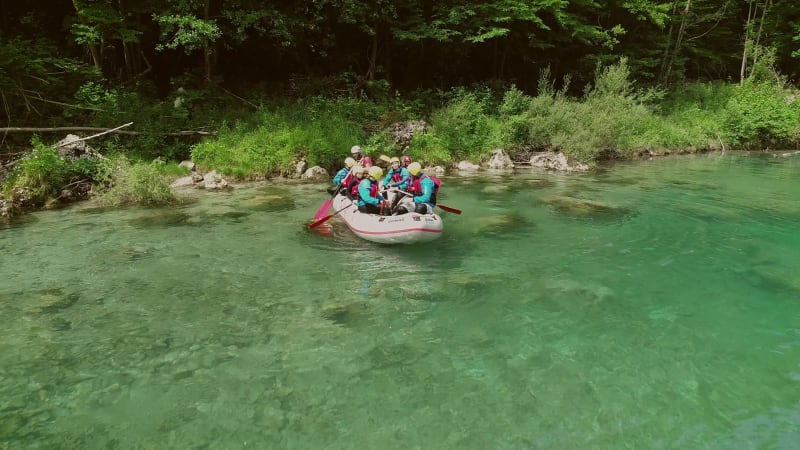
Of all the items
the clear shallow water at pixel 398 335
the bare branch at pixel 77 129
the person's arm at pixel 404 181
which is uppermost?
the bare branch at pixel 77 129

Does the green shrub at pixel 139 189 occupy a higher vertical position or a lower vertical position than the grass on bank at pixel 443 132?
lower

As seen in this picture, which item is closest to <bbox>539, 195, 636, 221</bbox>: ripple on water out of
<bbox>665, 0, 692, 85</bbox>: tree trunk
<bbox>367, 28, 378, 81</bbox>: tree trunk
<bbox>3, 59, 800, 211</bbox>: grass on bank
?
<bbox>3, 59, 800, 211</bbox>: grass on bank

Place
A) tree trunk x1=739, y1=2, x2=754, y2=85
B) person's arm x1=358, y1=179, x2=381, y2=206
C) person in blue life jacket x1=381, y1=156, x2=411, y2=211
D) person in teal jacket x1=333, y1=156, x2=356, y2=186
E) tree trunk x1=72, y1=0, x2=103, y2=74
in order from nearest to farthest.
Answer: person's arm x1=358, y1=179, x2=381, y2=206 < person in blue life jacket x1=381, y1=156, x2=411, y2=211 < person in teal jacket x1=333, y1=156, x2=356, y2=186 < tree trunk x1=72, y1=0, x2=103, y2=74 < tree trunk x1=739, y1=2, x2=754, y2=85

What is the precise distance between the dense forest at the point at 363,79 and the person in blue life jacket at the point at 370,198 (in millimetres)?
6630

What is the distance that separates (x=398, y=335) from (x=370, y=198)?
3.72 metres

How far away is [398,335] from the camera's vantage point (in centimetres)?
552

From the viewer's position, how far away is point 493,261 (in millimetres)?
7875

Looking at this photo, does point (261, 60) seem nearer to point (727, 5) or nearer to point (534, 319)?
point (534, 319)

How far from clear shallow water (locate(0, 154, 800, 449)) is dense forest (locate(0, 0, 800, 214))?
5.35m

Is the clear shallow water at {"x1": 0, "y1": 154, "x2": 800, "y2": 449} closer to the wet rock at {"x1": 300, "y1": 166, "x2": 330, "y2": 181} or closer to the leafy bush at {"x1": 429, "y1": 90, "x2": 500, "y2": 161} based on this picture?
the wet rock at {"x1": 300, "y1": 166, "x2": 330, "y2": 181}

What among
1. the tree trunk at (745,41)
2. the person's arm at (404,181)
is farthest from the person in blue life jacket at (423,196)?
the tree trunk at (745,41)

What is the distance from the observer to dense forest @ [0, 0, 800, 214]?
14289mm

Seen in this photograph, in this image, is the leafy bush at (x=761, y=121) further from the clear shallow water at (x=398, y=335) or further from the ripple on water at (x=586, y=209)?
the ripple on water at (x=586, y=209)

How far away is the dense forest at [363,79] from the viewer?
563 inches
